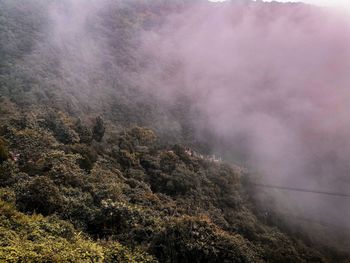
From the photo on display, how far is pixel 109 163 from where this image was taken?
3466cm

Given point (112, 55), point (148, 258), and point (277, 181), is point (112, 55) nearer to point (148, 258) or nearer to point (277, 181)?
point (277, 181)

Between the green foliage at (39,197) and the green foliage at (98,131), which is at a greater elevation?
the green foliage at (98,131)

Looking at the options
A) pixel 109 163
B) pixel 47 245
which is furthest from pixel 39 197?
pixel 109 163

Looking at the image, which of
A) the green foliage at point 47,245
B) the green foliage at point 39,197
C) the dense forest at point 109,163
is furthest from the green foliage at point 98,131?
the green foliage at point 47,245

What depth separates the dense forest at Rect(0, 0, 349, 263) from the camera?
15961 mm

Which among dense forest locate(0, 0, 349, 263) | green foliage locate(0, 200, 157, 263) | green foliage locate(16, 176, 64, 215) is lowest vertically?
green foliage locate(0, 200, 157, 263)

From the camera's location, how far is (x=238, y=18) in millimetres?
104188

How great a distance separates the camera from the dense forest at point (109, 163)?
52.4 ft

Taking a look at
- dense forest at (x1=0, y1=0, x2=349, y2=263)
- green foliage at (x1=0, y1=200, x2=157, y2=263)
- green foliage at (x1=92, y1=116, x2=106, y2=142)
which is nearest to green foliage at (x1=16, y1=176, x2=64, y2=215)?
dense forest at (x1=0, y1=0, x2=349, y2=263)

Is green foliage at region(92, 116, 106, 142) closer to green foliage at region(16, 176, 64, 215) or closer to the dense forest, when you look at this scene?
the dense forest

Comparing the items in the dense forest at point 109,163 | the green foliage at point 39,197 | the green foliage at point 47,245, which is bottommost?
the green foliage at point 47,245

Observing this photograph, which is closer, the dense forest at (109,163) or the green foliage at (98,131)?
the dense forest at (109,163)

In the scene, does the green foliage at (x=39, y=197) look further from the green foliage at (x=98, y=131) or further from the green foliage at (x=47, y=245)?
the green foliage at (x=98, y=131)

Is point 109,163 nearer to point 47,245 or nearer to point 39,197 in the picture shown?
point 39,197
